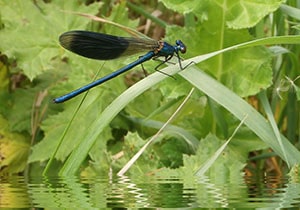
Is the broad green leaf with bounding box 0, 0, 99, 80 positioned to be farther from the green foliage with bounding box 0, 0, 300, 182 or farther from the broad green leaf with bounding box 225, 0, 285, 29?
the broad green leaf with bounding box 225, 0, 285, 29

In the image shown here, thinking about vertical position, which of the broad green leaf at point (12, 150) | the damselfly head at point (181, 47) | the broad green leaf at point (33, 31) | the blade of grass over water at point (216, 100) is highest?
the broad green leaf at point (33, 31)

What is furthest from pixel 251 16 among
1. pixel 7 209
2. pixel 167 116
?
pixel 7 209

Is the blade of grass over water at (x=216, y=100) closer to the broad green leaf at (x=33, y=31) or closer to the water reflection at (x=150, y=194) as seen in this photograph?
the water reflection at (x=150, y=194)

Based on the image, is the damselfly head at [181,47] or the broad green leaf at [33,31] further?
the broad green leaf at [33,31]

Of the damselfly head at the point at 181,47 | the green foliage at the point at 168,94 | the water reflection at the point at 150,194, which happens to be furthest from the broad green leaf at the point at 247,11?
the water reflection at the point at 150,194

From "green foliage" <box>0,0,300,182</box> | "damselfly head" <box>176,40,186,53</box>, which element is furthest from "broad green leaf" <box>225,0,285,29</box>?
"damselfly head" <box>176,40,186,53</box>

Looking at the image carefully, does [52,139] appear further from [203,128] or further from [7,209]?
[7,209]
